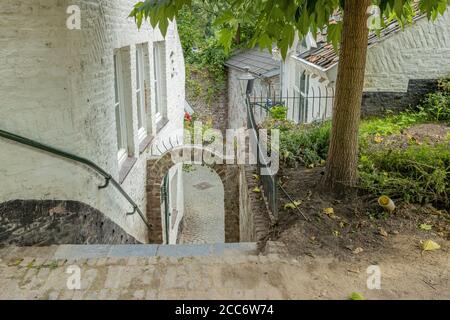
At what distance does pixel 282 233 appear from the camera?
176 inches

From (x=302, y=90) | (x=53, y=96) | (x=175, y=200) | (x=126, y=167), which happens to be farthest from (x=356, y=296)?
(x=175, y=200)

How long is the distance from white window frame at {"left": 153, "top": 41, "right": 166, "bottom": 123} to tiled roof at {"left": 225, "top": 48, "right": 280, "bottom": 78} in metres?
5.49

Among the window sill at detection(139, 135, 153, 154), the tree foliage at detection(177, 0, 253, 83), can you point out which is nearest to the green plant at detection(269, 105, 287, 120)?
the window sill at detection(139, 135, 153, 154)

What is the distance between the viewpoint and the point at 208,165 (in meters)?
8.75

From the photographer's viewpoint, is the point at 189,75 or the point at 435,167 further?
the point at 189,75

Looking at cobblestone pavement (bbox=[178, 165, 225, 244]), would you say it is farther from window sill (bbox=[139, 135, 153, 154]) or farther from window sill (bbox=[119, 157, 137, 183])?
window sill (bbox=[119, 157, 137, 183])

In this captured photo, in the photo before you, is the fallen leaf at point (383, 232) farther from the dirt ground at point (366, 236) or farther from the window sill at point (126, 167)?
the window sill at point (126, 167)

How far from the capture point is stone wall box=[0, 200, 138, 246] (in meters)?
4.22

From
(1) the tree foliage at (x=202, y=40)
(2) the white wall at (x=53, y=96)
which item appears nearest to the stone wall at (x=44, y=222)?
(2) the white wall at (x=53, y=96)

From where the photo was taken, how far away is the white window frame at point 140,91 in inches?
320

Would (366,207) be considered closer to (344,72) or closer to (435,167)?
(435,167)

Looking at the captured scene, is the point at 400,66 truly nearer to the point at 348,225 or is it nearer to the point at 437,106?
the point at 437,106

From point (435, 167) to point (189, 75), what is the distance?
15849mm
